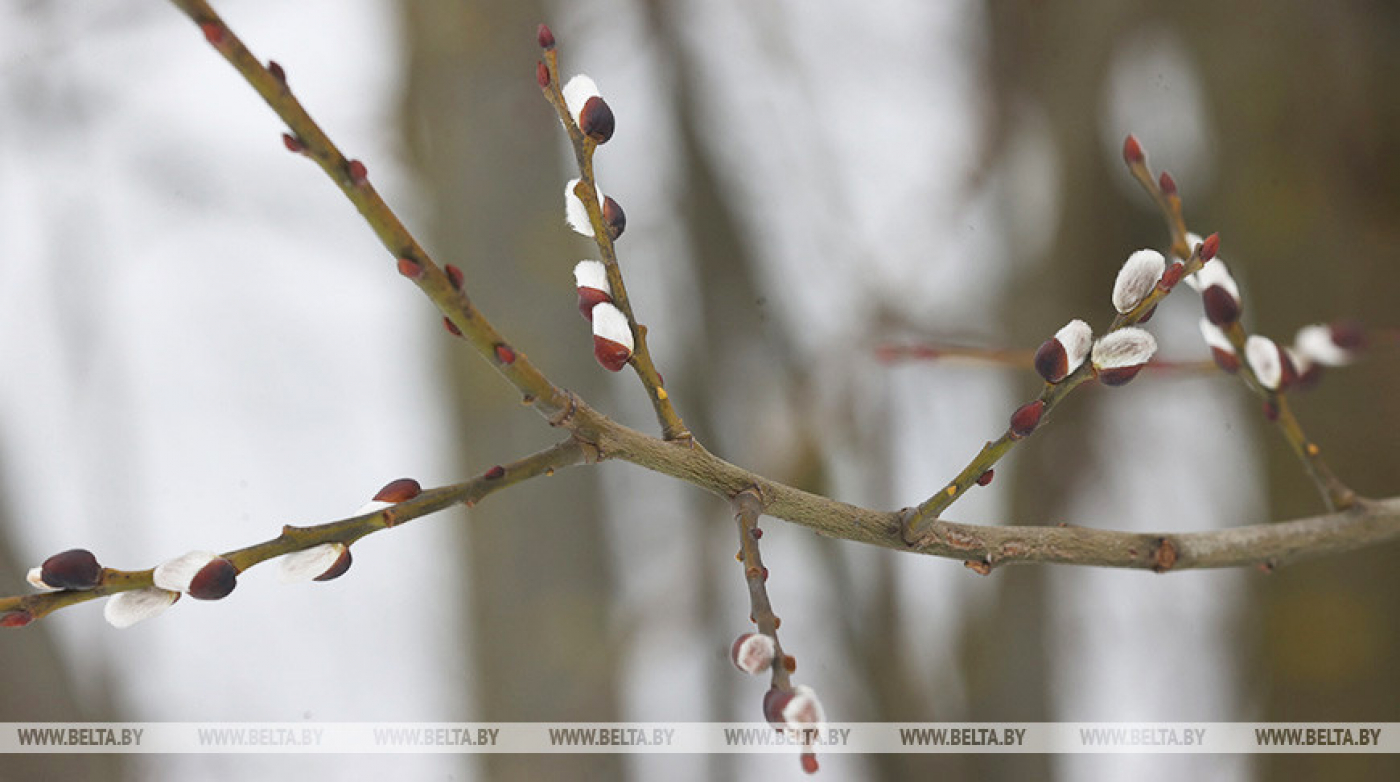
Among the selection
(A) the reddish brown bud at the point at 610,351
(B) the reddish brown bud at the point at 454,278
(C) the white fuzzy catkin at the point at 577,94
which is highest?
(C) the white fuzzy catkin at the point at 577,94

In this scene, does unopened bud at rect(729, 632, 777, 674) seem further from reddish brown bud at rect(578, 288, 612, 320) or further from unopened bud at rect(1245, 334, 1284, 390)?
unopened bud at rect(1245, 334, 1284, 390)

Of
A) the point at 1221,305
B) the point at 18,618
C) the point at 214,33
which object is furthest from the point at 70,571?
the point at 1221,305

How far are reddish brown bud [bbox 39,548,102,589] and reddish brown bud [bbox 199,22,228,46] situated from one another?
0.12m

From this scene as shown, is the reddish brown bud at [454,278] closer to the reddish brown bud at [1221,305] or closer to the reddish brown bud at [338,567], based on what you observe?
the reddish brown bud at [338,567]

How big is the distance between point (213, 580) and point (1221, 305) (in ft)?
1.02

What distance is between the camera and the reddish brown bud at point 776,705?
236 millimetres

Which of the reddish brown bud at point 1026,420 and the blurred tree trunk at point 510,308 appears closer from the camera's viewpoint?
the reddish brown bud at point 1026,420

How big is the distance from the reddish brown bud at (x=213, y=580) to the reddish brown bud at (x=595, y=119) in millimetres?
138

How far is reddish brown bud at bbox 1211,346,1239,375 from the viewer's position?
0.38 meters

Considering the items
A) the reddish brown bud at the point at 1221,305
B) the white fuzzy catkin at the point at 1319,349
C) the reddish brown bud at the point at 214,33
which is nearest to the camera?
the reddish brown bud at the point at 214,33

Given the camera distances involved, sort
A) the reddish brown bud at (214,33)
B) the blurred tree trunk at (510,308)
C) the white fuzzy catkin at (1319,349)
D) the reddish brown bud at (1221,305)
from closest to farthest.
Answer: the reddish brown bud at (214,33)
the reddish brown bud at (1221,305)
the white fuzzy catkin at (1319,349)
the blurred tree trunk at (510,308)

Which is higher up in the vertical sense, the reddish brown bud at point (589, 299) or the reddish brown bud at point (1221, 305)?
the reddish brown bud at point (1221, 305)

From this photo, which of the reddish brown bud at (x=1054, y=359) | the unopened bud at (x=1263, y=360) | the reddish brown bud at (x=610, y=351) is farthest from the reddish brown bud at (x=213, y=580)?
the unopened bud at (x=1263, y=360)

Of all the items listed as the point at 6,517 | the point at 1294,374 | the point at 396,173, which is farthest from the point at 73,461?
the point at 1294,374
